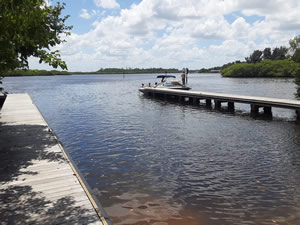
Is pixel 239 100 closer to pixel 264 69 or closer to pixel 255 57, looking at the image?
pixel 264 69

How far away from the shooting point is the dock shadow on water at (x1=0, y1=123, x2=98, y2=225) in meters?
4.67

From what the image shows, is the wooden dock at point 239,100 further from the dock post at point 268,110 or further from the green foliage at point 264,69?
the green foliage at point 264,69

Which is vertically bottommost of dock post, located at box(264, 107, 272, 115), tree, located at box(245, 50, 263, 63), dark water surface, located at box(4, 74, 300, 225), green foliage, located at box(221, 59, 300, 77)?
dark water surface, located at box(4, 74, 300, 225)

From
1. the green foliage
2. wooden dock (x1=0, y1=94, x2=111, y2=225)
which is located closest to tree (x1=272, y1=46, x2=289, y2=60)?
the green foliage

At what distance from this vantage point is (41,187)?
19.4ft

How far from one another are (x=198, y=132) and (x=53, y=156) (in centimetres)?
925

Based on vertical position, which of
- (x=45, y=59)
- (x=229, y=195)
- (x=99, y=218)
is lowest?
(x=229, y=195)

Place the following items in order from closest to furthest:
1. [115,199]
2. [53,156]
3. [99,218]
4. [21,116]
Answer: [99,218], [115,199], [53,156], [21,116]

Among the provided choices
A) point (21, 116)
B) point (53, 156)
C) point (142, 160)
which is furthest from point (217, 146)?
point (21, 116)

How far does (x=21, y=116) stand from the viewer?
14828 mm

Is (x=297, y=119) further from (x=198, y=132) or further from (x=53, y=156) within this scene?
(x=53, y=156)

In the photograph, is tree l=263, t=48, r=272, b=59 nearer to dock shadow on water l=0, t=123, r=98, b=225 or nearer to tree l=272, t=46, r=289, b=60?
tree l=272, t=46, r=289, b=60

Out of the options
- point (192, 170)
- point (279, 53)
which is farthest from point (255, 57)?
point (192, 170)

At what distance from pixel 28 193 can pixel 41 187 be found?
34 centimetres
